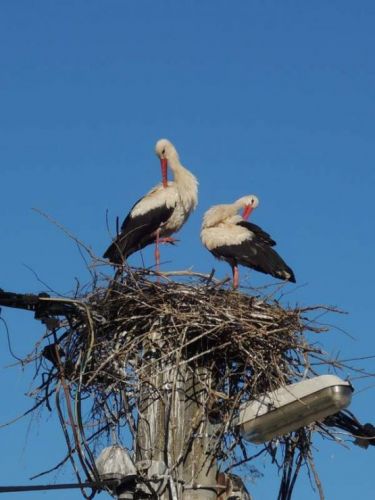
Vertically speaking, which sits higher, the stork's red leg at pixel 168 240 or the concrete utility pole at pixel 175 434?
the stork's red leg at pixel 168 240

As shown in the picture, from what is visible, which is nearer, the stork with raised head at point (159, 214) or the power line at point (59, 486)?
the power line at point (59, 486)

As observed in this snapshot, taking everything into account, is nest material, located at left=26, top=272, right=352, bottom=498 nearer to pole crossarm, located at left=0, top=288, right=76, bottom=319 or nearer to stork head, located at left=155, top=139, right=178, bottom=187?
pole crossarm, located at left=0, top=288, right=76, bottom=319

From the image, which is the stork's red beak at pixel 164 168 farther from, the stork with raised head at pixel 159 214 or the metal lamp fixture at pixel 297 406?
the metal lamp fixture at pixel 297 406

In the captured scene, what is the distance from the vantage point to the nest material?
5973 mm

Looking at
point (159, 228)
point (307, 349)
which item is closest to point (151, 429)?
point (307, 349)

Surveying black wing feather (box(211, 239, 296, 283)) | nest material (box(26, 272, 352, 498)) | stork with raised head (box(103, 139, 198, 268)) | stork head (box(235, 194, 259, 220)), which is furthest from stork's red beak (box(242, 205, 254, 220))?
nest material (box(26, 272, 352, 498))

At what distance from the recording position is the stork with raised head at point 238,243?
11008mm

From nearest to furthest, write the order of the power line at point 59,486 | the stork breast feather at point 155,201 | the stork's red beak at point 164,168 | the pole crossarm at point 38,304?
the power line at point 59,486, the pole crossarm at point 38,304, the stork breast feather at point 155,201, the stork's red beak at point 164,168

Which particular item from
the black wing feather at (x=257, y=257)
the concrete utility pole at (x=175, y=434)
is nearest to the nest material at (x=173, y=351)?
the concrete utility pole at (x=175, y=434)

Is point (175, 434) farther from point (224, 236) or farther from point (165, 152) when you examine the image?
point (165, 152)

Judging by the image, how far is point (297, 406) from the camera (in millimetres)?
5281

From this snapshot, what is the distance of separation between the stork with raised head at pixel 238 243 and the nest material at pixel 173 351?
11.3ft

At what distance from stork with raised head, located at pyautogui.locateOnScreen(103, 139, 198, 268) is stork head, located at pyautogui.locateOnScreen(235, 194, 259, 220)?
831 millimetres

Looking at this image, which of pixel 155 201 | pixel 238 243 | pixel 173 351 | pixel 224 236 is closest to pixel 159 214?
pixel 155 201
